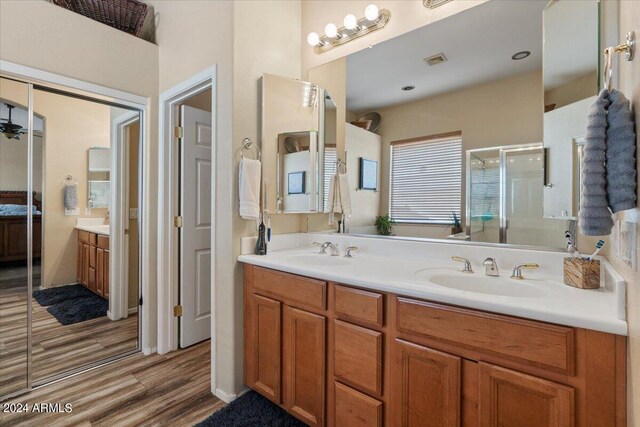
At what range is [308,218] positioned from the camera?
2389 millimetres

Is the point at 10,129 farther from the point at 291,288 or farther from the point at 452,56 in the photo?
the point at 452,56

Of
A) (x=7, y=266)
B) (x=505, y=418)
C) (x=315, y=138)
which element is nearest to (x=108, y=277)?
(x=7, y=266)

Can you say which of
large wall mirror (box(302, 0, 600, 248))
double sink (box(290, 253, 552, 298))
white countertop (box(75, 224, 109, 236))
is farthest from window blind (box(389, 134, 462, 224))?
white countertop (box(75, 224, 109, 236))

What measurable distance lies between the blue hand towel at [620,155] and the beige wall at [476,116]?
2.44 ft

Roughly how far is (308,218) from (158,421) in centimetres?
157

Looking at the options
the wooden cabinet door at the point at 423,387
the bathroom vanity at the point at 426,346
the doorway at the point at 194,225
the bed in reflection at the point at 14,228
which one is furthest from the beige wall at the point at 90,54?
the wooden cabinet door at the point at 423,387

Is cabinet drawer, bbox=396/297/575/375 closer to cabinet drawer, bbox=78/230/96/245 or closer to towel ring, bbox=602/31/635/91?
towel ring, bbox=602/31/635/91

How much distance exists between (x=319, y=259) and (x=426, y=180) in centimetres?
82

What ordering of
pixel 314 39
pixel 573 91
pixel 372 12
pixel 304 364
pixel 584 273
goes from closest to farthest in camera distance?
pixel 584 273
pixel 573 91
pixel 304 364
pixel 372 12
pixel 314 39

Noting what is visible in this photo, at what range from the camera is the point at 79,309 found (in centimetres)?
233

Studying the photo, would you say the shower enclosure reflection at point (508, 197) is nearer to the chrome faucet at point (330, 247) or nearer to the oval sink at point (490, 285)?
the oval sink at point (490, 285)

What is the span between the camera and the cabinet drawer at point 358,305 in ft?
4.19

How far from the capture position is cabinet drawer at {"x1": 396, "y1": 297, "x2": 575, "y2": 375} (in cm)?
89

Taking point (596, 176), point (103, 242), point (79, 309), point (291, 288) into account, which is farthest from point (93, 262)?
point (596, 176)
